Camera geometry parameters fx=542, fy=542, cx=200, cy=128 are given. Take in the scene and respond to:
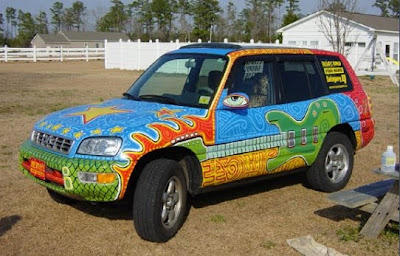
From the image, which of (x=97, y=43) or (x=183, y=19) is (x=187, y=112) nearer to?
(x=183, y=19)

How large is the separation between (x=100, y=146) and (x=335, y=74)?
3471mm

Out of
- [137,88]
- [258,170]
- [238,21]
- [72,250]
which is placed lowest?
[72,250]

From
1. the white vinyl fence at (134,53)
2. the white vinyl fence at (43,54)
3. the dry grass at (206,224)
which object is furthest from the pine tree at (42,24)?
the dry grass at (206,224)

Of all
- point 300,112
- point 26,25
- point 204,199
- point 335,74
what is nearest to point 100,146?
point 204,199

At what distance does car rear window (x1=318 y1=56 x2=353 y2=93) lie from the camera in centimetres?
675

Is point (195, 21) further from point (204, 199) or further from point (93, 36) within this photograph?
point (204, 199)

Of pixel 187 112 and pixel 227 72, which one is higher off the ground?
pixel 227 72

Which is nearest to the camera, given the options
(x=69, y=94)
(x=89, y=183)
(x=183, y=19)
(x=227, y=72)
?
(x=89, y=183)

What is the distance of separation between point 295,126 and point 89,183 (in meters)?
2.51

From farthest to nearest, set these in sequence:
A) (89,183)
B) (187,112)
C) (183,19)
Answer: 1. (183,19)
2. (187,112)
3. (89,183)

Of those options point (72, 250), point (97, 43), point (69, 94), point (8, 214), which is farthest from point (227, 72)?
point (97, 43)

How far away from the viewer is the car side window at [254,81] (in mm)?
5734

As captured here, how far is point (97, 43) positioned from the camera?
82125mm

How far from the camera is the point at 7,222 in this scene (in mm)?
5445
